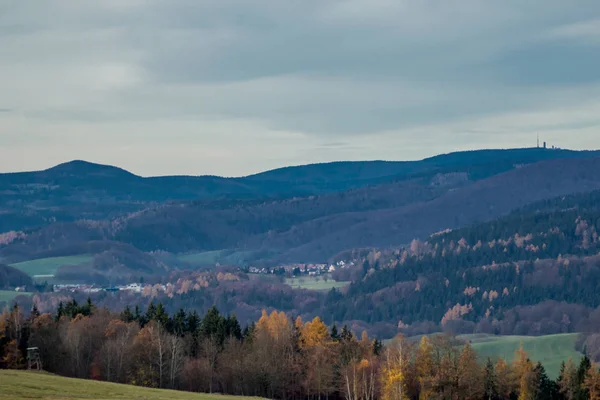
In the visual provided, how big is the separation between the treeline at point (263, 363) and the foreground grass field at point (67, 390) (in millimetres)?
25677

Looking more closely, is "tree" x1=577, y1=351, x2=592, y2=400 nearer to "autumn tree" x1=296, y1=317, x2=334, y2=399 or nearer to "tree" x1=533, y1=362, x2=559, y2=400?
"tree" x1=533, y1=362, x2=559, y2=400

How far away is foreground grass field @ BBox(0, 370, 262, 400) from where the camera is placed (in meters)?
89.3

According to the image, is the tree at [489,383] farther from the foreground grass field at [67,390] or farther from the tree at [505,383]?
the foreground grass field at [67,390]

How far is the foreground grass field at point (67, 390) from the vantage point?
89.3 metres

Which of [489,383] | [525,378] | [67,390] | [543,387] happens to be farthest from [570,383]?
[67,390]

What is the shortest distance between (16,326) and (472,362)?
167ft

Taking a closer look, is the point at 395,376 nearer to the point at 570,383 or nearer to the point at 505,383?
the point at 505,383

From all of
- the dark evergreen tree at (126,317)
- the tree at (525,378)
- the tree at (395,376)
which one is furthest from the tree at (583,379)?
the dark evergreen tree at (126,317)

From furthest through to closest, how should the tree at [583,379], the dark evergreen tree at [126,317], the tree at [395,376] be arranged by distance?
the dark evergreen tree at [126,317] → the tree at [583,379] → the tree at [395,376]

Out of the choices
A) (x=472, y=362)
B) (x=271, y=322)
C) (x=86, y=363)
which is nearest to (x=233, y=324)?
(x=271, y=322)

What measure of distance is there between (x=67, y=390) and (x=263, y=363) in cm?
4619

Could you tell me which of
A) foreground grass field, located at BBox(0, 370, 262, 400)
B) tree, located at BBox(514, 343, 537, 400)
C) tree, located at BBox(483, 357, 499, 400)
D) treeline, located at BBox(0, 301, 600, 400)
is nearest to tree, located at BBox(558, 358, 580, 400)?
treeline, located at BBox(0, 301, 600, 400)

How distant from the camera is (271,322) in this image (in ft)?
545

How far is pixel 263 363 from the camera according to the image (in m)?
140
